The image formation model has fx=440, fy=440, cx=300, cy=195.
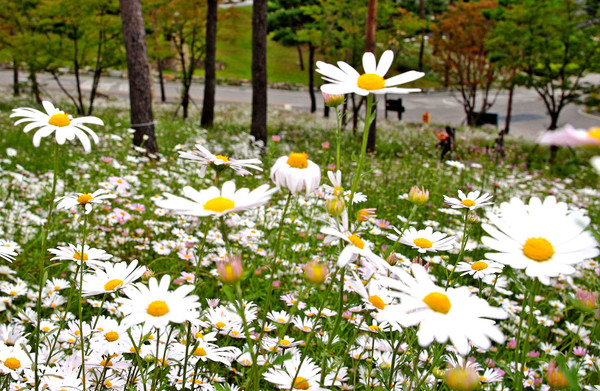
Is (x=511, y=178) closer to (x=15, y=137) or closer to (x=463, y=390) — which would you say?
(x=463, y=390)

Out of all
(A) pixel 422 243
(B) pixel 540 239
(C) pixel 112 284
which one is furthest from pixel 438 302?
(C) pixel 112 284

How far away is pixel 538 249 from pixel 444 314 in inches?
8.3

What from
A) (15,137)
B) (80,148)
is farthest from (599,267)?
(15,137)

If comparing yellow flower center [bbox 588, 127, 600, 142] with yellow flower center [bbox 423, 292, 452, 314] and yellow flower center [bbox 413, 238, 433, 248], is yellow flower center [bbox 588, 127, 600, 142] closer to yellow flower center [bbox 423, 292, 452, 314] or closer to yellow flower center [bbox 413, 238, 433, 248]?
yellow flower center [bbox 423, 292, 452, 314]

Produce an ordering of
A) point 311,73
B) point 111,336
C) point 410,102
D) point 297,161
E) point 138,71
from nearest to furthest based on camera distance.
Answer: point 297,161, point 111,336, point 138,71, point 311,73, point 410,102

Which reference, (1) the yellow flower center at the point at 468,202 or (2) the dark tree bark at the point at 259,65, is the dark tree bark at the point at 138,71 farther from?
(1) the yellow flower center at the point at 468,202

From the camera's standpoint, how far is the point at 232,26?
12.3 m

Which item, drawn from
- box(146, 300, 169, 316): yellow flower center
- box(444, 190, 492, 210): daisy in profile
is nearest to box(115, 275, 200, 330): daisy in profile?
box(146, 300, 169, 316): yellow flower center

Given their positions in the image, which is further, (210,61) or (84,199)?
(210,61)

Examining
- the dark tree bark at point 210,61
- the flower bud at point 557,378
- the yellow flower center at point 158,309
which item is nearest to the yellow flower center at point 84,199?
the yellow flower center at point 158,309

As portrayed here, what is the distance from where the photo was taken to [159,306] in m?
0.87

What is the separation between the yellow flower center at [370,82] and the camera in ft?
3.05

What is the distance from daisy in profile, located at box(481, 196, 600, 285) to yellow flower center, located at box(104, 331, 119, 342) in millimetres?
1098

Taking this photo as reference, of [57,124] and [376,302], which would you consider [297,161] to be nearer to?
[376,302]
